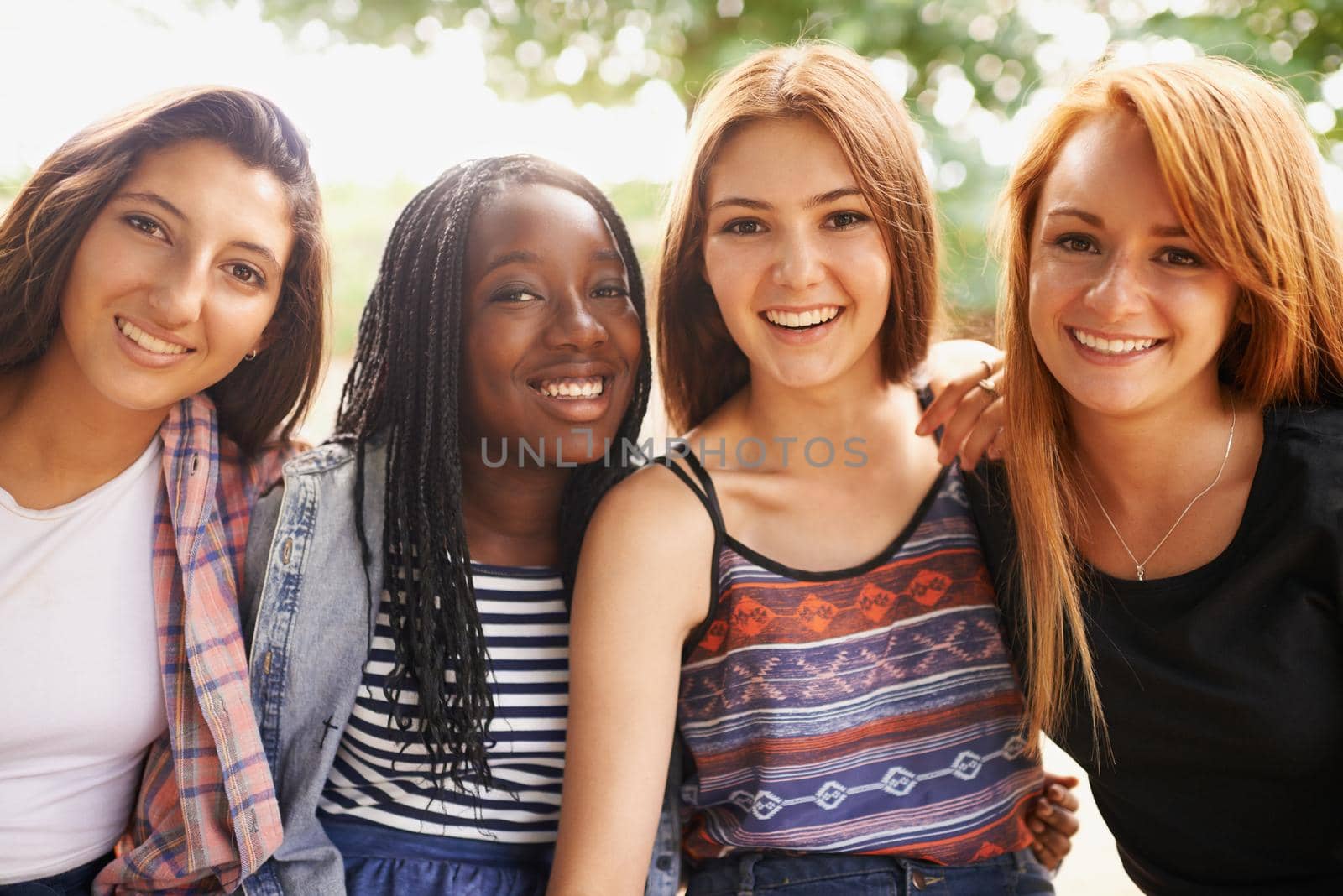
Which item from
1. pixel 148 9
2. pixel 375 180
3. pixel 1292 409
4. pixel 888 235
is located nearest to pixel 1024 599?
pixel 1292 409

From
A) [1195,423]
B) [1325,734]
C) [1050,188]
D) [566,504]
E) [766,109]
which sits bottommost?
[1325,734]

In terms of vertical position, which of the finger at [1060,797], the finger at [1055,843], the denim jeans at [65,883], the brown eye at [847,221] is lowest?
the finger at [1055,843]

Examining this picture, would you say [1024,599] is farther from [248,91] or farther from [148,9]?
[148,9]

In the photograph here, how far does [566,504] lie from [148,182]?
0.93 meters

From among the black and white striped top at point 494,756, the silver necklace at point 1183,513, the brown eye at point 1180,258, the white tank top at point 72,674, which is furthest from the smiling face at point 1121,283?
the white tank top at point 72,674

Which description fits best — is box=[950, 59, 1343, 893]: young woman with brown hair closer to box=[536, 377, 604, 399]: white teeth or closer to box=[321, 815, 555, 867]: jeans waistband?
box=[536, 377, 604, 399]: white teeth

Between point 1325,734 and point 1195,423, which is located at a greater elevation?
point 1195,423

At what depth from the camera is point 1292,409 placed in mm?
1681

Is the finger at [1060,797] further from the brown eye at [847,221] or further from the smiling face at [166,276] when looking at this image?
the smiling face at [166,276]

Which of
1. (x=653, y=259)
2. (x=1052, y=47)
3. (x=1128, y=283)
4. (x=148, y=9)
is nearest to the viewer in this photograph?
(x=1128, y=283)

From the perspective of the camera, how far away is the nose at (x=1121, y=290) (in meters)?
1.54

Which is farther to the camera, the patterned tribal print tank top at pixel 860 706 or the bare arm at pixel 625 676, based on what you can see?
the patterned tribal print tank top at pixel 860 706

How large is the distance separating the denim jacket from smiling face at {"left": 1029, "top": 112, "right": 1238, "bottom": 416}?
107cm

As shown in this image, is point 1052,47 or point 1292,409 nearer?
point 1292,409
